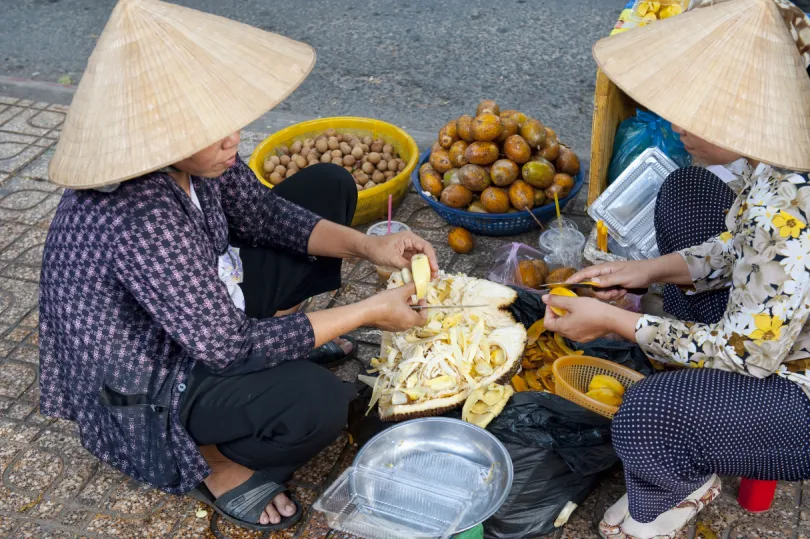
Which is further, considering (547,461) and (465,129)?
(465,129)

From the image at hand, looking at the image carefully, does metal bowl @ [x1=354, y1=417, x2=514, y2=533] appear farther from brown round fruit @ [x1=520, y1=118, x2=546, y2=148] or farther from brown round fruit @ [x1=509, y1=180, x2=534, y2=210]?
brown round fruit @ [x1=520, y1=118, x2=546, y2=148]

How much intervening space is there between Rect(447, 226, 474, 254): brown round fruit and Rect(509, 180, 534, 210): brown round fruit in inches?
9.9

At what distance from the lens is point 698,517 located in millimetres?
2262

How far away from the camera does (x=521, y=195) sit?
3.24 meters

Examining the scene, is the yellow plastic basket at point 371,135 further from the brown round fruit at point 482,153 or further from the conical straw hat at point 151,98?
the conical straw hat at point 151,98

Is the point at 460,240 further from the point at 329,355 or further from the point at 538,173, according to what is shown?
the point at 329,355

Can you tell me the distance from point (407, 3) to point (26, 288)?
12.8 feet

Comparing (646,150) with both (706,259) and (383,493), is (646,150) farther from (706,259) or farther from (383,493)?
(383,493)

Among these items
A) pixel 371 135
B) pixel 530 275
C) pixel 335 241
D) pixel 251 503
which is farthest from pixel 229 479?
pixel 371 135

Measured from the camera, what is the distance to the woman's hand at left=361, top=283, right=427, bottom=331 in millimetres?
2223

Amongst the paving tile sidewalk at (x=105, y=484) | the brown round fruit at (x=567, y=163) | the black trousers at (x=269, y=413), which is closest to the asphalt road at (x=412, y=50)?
the brown round fruit at (x=567, y=163)

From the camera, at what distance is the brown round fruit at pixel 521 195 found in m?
3.24

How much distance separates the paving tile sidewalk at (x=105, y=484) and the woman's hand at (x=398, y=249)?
1.86ft

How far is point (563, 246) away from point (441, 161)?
70 centimetres
